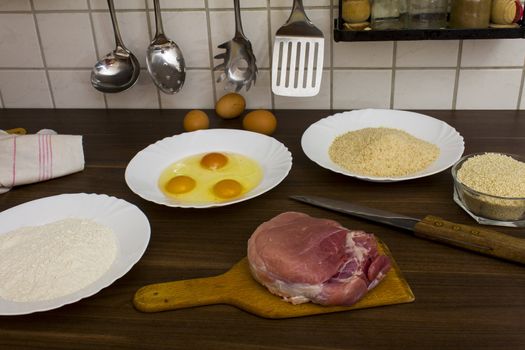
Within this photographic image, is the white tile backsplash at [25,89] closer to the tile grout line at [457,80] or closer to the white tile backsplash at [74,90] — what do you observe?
the white tile backsplash at [74,90]

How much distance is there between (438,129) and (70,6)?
2.81 ft

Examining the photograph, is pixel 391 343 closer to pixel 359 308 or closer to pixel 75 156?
pixel 359 308

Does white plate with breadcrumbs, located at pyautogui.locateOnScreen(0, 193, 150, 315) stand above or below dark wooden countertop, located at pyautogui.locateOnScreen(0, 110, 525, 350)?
above

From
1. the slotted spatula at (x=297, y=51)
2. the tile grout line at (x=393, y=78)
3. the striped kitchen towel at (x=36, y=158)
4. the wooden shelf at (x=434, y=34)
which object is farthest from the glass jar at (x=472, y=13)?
the striped kitchen towel at (x=36, y=158)

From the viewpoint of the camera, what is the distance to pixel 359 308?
2.07 ft

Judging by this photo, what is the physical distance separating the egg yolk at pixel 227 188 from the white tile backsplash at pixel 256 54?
1.26 feet

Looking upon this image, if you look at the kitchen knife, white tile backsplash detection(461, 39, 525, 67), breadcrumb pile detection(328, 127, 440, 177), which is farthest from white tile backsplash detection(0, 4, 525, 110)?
the kitchen knife

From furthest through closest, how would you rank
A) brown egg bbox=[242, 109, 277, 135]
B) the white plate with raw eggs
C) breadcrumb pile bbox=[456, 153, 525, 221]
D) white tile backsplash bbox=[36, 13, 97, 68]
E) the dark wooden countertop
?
white tile backsplash bbox=[36, 13, 97, 68] < brown egg bbox=[242, 109, 277, 135] < the white plate with raw eggs < breadcrumb pile bbox=[456, 153, 525, 221] < the dark wooden countertop

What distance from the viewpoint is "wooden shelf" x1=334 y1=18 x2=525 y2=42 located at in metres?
0.97

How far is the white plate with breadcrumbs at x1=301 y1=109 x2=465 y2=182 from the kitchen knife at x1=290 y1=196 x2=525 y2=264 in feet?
0.27

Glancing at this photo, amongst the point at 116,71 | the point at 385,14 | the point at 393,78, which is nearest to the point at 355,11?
the point at 385,14

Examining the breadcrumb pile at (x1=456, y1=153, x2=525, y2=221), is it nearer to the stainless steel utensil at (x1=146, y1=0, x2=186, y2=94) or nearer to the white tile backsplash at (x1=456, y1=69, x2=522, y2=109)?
the white tile backsplash at (x1=456, y1=69, x2=522, y2=109)

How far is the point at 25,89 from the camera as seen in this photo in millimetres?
1295

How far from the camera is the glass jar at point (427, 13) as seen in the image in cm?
101
